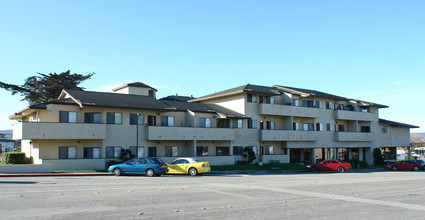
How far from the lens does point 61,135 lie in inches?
1329

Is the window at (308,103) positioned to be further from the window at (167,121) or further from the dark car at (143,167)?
the dark car at (143,167)

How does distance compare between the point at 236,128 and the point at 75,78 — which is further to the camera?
the point at 75,78

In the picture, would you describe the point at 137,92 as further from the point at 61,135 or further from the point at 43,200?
the point at 43,200

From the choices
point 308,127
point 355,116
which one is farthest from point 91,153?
point 355,116

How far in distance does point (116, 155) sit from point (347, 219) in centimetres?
2947

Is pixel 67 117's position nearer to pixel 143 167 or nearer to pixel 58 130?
pixel 58 130

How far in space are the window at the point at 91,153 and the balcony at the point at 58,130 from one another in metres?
1.79

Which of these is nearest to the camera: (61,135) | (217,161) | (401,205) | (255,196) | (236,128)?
(401,205)

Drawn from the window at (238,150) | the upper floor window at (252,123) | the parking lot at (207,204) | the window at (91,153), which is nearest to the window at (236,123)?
the upper floor window at (252,123)

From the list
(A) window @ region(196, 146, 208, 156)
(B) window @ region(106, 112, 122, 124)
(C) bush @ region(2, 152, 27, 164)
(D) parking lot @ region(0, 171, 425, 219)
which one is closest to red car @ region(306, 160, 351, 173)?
(A) window @ region(196, 146, 208, 156)

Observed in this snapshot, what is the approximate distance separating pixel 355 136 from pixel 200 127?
27.4 meters

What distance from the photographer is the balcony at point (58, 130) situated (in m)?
32.4

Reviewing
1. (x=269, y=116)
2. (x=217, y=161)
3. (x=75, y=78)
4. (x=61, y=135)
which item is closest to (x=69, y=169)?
(x=61, y=135)

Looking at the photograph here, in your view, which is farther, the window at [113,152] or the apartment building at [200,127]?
the window at [113,152]
